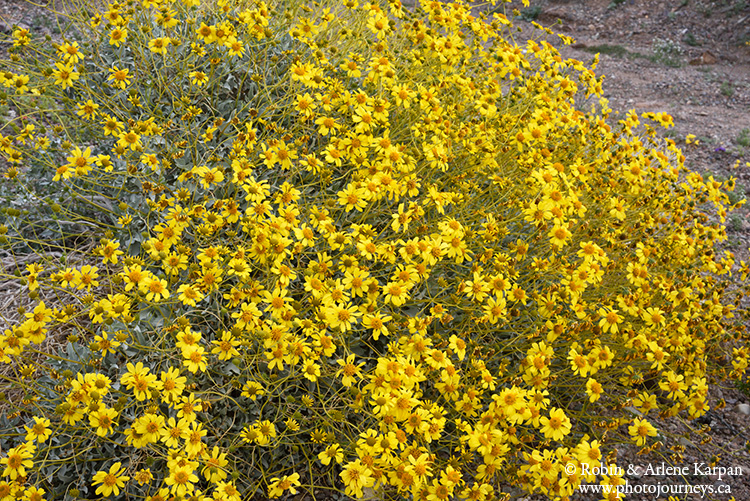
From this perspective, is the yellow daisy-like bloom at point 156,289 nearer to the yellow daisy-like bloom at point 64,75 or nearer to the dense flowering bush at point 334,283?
the dense flowering bush at point 334,283

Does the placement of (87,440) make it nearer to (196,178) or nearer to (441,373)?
(196,178)

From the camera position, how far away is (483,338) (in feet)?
10.2

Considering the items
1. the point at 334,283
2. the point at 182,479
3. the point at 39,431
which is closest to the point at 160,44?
the point at 334,283

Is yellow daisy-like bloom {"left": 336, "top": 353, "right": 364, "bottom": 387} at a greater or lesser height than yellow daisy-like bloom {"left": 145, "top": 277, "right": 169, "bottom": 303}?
lesser

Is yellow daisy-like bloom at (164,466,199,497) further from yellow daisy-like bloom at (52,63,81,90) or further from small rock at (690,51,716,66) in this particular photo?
small rock at (690,51,716,66)

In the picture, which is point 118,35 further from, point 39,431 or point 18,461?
point 18,461

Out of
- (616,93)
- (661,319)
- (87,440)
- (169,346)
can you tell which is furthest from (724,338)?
(616,93)

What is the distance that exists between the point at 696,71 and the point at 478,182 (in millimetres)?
8311

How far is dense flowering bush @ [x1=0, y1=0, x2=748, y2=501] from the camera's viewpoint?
2260mm

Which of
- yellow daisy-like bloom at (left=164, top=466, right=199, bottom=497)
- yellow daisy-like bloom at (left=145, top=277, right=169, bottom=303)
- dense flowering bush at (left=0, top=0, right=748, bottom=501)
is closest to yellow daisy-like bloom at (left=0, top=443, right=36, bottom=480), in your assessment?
dense flowering bush at (left=0, top=0, right=748, bottom=501)

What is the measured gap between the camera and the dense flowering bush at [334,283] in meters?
2.26

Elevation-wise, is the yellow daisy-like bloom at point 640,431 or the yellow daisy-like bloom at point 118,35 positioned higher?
the yellow daisy-like bloom at point 118,35

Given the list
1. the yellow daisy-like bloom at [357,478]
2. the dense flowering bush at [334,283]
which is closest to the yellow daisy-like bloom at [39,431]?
the dense flowering bush at [334,283]

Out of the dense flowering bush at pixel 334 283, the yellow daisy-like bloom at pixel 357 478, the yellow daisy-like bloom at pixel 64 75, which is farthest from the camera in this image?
the yellow daisy-like bloom at pixel 64 75
